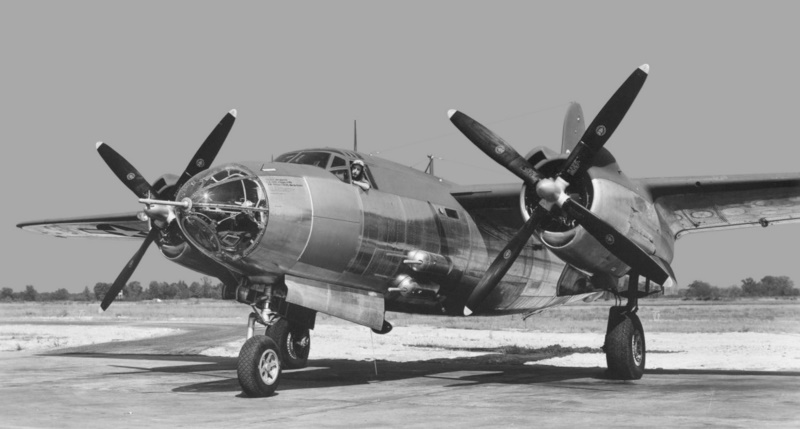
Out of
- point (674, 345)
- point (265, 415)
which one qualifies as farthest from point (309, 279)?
point (674, 345)

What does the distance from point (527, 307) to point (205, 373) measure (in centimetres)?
767

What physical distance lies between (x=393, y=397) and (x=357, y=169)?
4333 mm

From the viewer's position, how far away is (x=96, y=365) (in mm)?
19953

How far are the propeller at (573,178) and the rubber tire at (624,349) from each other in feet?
6.74

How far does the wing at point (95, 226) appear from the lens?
67.5ft

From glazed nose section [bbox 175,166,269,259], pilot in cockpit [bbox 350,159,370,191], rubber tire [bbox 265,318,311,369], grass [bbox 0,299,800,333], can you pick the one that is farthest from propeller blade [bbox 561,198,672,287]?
grass [bbox 0,299,800,333]

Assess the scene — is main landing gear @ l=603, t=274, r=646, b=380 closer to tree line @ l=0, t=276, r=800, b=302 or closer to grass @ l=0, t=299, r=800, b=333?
grass @ l=0, t=299, r=800, b=333

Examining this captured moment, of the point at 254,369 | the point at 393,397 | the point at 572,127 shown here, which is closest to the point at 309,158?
the point at 254,369

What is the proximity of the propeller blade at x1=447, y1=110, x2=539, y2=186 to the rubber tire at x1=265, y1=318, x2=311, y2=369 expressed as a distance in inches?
241

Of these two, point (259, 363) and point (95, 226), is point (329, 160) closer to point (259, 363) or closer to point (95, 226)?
point (259, 363)

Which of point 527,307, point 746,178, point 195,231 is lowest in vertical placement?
point 527,307

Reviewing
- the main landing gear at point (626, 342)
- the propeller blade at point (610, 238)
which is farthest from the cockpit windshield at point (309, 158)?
the main landing gear at point (626, 342)

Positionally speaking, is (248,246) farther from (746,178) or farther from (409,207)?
(746,178)

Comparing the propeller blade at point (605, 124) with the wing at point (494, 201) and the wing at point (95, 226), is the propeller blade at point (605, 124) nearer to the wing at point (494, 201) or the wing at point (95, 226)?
the wing at point (494, 201)
